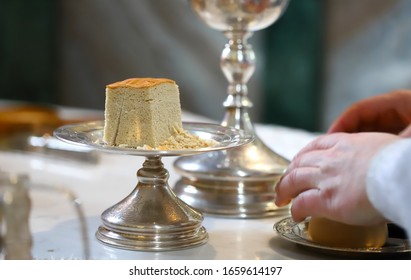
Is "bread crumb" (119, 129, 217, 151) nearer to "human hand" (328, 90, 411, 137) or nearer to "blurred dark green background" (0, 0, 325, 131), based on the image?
"human hand" (328, 90, 411, 137)

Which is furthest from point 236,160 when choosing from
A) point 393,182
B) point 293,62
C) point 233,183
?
point 293,62

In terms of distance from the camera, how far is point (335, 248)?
808mm

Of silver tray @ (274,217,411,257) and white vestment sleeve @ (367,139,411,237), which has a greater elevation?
A: white vestment sleeve @ (367,139,411,237)

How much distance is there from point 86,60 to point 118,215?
2.91 metres

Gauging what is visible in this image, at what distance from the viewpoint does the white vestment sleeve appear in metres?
0.71

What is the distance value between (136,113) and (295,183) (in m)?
0.18

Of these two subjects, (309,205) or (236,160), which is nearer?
(309,205)

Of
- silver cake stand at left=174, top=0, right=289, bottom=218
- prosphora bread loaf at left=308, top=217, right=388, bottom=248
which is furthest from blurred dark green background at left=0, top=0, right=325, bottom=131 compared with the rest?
prosphora bread loaf at left=308, top=217, right=388, bottom=248

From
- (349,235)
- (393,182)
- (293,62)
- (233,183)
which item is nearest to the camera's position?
(393,182)

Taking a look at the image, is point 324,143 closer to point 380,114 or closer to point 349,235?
point 349,235

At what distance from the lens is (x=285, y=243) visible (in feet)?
2.87

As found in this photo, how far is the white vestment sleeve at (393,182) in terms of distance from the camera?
711 millimetres

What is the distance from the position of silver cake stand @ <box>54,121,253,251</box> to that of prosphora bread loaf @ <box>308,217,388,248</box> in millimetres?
118
